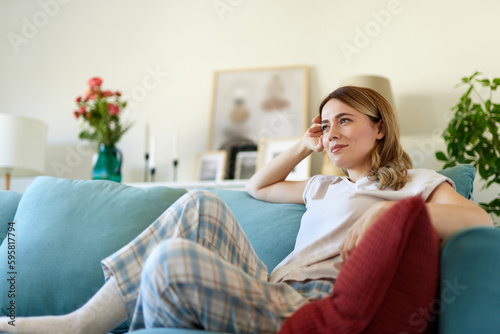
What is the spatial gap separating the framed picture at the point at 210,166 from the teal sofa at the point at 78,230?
112cm

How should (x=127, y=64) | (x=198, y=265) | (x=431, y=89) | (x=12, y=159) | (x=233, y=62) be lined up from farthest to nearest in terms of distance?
(x=127, y=64), (x=233, y=62), (x=12, y=159), (x=431, y=89), (x=198, y=265)

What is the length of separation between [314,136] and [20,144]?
1916mm

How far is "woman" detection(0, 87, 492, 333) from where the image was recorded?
3.19 ft

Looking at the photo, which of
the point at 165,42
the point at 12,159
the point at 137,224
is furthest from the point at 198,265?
the point at 165,42

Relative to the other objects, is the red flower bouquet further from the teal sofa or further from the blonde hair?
the blonde hair

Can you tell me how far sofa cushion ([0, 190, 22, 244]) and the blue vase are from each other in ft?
3.26

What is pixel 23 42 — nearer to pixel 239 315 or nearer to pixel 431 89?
pixel 431 89

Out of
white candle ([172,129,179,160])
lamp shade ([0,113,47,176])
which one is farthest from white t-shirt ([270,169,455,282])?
lamp shade ([0,113,47,176])

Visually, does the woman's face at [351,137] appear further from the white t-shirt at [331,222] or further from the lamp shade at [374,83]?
the lamp shade at [374,83]

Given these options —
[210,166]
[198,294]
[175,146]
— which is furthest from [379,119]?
[175,146]

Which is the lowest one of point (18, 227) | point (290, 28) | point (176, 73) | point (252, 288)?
point (18, 227)

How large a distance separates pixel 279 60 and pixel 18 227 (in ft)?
5.92

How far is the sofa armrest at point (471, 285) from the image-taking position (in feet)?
3.05

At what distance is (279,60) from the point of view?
2.99 metres
